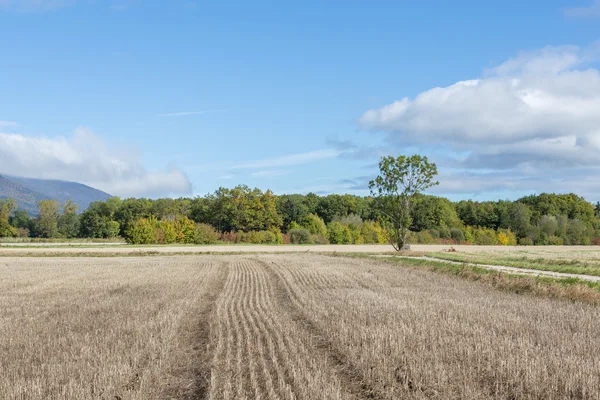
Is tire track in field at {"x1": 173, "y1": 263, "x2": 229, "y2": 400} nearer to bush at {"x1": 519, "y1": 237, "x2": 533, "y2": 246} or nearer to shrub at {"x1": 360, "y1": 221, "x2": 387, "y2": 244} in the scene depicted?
shrub at {"x1": 360, "y1": 221, "x2": 387, "y2": 244}

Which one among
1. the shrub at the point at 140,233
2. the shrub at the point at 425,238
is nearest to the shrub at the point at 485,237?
the shrub at the point at 425,238

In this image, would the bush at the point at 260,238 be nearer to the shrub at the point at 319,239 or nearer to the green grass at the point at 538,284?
the shrub at the point at 319,239

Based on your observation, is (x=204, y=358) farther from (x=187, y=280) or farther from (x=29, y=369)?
(x=187, y=280)

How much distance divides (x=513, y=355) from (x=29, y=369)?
9.52 m

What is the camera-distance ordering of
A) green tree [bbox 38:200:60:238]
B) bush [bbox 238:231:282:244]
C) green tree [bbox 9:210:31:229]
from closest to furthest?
bush [bbox 238:231:282:244], green tree [bbox 38:200:60:238], green tree [bbox 9:210:31:229]

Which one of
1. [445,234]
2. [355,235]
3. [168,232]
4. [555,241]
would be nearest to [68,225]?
[168,232]

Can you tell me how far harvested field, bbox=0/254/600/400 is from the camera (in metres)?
8.55

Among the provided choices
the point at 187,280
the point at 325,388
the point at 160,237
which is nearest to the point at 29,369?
the point at 325,388

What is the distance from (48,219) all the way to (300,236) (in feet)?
264

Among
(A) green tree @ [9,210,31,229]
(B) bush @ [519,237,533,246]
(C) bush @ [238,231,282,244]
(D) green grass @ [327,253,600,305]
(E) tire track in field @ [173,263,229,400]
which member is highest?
(A) green tree @ [9,210,31,229]

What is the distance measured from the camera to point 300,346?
11391 mm

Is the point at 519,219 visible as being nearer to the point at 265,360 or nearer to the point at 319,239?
the point at 319,239

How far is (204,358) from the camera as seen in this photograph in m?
11.0

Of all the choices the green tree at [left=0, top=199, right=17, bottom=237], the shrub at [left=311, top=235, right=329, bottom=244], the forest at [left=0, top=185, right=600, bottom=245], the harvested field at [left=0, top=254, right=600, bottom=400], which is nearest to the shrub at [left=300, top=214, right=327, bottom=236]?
the forest at [left=0, top=185, right=600, bottom=245]
